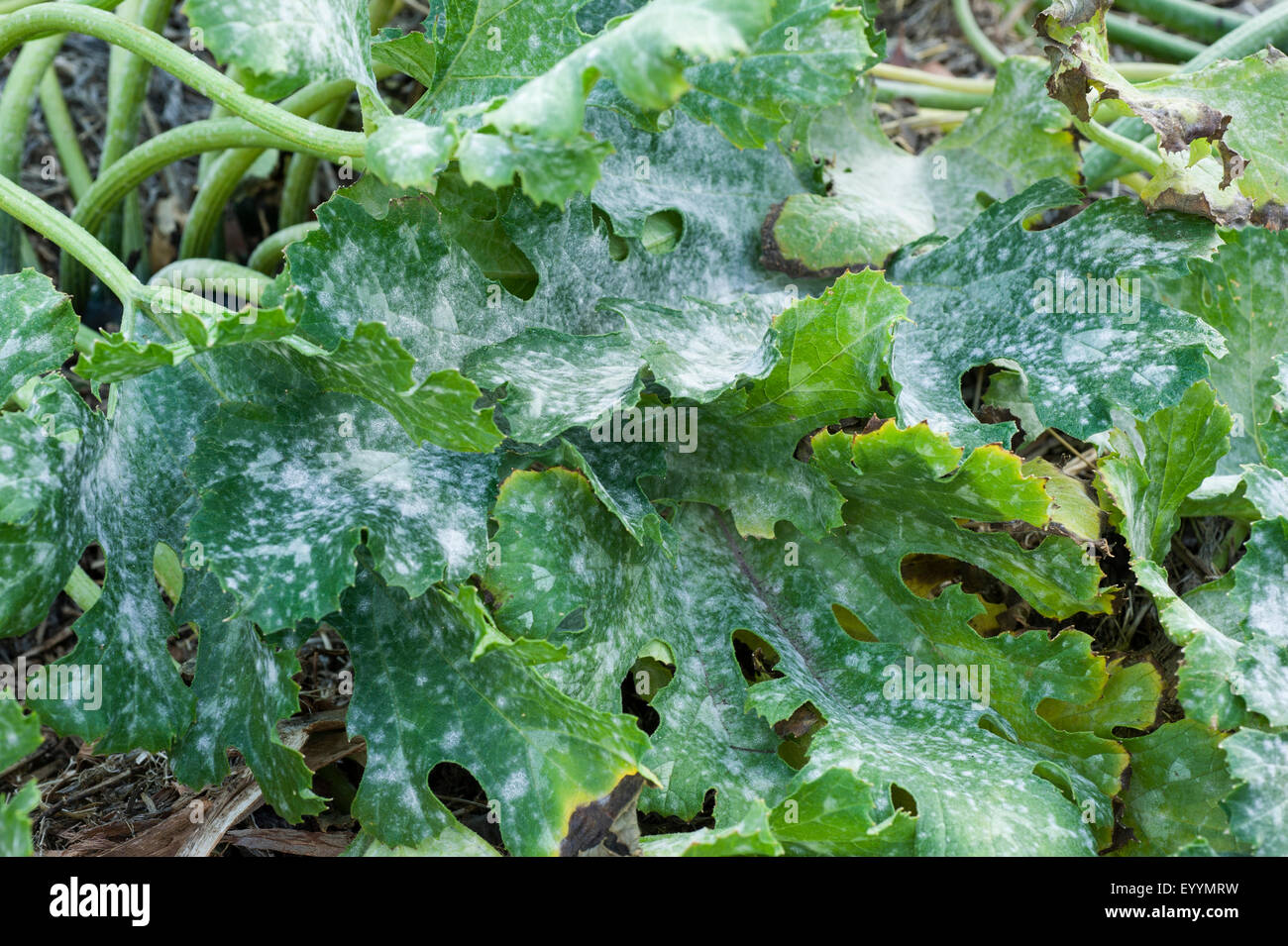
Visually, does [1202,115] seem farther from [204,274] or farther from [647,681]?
[204,274]

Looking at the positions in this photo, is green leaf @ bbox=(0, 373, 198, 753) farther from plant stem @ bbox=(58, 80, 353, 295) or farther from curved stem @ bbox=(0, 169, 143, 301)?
plant stem @ bbox=(58, 80, 353, 295)

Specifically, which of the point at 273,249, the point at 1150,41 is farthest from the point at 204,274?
the point at 1150,41

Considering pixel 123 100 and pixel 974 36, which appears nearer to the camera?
pixel 123 100

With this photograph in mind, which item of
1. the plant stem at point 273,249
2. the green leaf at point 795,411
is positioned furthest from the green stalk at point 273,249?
the green leaf at point 795,411

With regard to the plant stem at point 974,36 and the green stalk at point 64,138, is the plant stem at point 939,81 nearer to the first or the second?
the plant stem at point 974,36
